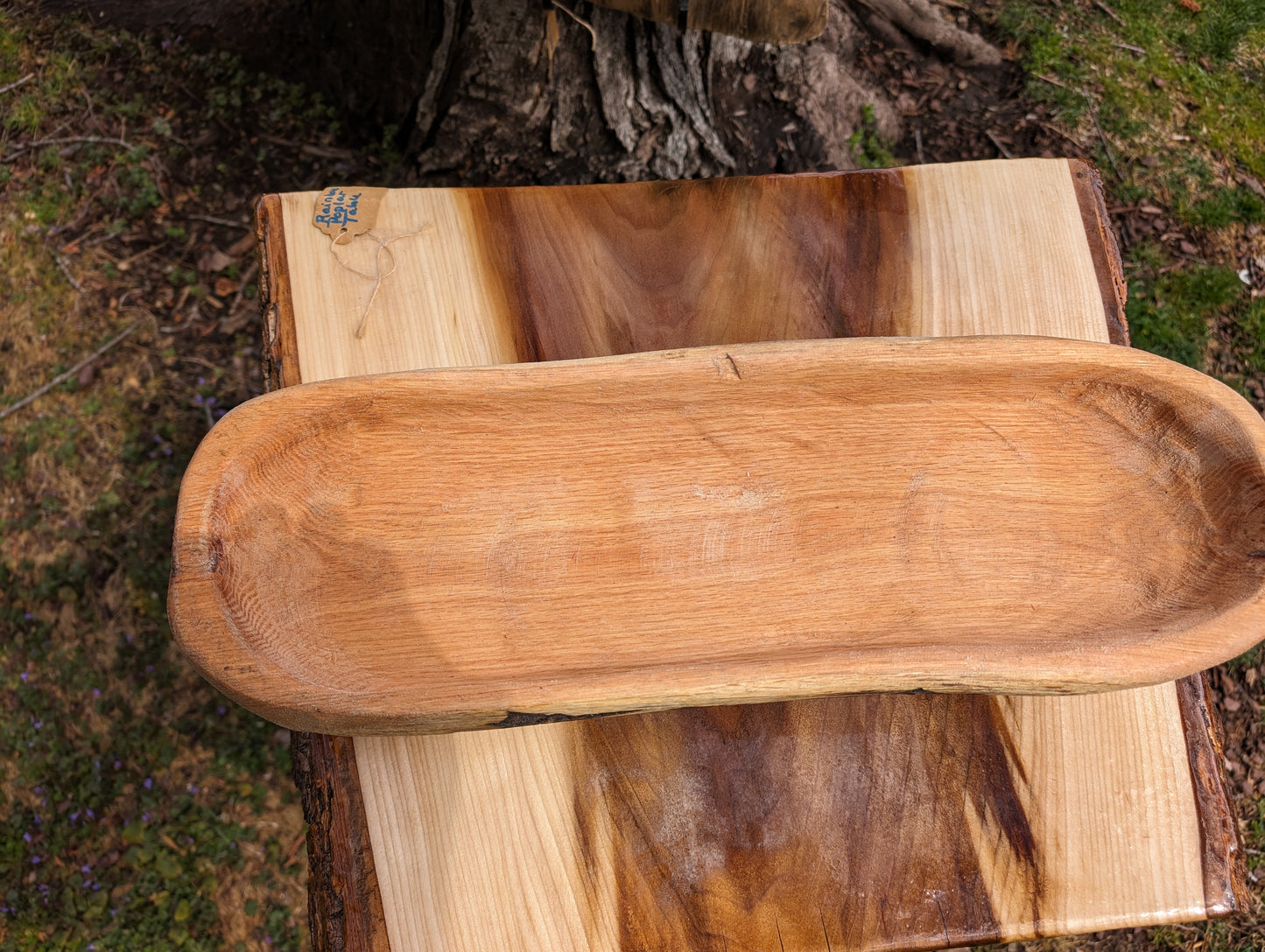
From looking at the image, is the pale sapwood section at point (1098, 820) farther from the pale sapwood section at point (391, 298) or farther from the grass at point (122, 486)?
the grass at point (122, 486)

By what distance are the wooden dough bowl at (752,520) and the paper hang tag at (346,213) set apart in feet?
1.42

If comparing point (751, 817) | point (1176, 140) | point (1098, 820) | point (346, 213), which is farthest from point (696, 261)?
point (1176, 140)

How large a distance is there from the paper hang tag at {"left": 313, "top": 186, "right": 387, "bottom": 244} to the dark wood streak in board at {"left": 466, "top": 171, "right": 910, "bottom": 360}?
0.18m

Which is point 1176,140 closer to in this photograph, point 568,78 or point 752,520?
point 568,78

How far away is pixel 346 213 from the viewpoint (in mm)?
1586

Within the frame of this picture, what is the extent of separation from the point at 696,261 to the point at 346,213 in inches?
25.7

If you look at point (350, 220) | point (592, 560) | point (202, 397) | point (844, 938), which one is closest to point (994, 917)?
point (844, 938)

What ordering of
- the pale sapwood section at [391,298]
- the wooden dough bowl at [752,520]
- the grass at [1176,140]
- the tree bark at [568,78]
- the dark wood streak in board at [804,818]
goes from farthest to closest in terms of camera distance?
the grass at [1176,140] < the tree bark at [568,78] < the pale sapwood section at [391,298] < the dark wood streak in board at [804,818] < the wooden dough bowl at [752,520]

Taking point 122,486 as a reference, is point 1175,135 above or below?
above

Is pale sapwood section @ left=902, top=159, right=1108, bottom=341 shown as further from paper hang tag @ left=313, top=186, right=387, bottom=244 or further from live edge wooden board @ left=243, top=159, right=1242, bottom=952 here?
paper hang tag @ left=313, top=186, right=387, bottom=244

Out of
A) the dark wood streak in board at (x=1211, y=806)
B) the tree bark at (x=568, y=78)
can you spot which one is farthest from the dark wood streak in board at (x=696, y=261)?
the dark wood streak in board at (x=1211, y=806)

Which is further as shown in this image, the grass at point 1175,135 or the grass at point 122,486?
the grass at point 1175,135

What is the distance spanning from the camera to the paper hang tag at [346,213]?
157 centimetres

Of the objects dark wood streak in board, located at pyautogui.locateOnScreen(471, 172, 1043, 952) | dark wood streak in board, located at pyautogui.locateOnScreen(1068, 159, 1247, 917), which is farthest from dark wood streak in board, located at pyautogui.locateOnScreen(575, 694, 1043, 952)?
dark wood streak in board, located at pyautogui.locateOnScreen(1068, 159, 1247, 917)
